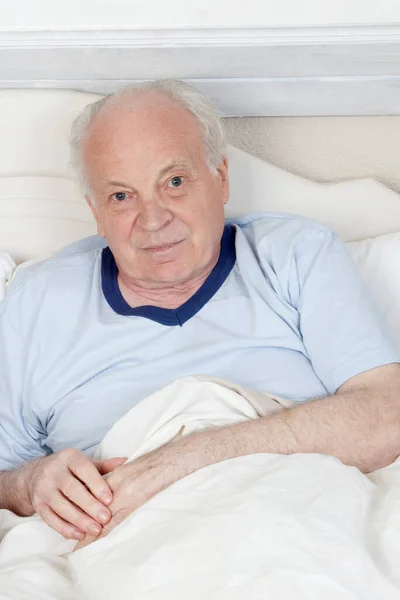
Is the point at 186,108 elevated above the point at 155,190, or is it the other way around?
the point at 186,108

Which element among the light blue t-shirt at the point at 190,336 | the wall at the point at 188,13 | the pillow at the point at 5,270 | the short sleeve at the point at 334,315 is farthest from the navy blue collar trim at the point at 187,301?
the wall at the point at 188,13

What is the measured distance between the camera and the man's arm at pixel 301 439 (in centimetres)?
136

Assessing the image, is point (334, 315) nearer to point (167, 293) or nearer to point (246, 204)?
point (167, 293)

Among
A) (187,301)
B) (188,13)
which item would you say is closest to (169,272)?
(187,301)

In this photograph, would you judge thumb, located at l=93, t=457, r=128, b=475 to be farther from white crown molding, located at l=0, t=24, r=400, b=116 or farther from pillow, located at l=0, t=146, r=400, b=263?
white crown molding, located at l=0, t=24, r=400, b=116

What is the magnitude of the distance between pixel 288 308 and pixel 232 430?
0.31 meters

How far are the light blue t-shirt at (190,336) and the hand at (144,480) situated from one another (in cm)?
25

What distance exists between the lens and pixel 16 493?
60.9 inches

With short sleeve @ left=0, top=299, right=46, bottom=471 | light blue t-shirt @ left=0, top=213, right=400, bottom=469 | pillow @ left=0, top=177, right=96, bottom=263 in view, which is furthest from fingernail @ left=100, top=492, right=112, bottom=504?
pillow @ left=0, top=177, right=96, bottom=263

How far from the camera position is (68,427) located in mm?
1646

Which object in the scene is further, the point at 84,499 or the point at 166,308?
the point at 166,308

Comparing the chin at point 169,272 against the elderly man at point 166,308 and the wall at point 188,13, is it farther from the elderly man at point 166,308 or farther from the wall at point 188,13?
the wall at point 188,13

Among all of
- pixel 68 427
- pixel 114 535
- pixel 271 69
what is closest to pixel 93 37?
pixel 271 69

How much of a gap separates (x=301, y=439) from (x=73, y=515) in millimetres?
375
